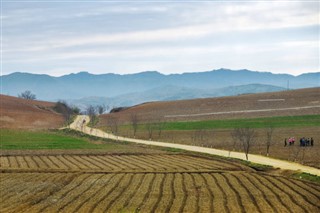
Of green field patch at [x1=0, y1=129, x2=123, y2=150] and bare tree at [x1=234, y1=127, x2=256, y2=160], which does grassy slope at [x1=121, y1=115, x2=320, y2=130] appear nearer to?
green field patch at [x1=0, y1=129, x2=123, y2=150]

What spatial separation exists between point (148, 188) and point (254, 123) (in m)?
61.6

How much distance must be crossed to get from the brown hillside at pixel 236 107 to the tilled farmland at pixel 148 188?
196ft

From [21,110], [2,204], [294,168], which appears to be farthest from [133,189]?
[21,110]

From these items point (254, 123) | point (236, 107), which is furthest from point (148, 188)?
point (236, 107)

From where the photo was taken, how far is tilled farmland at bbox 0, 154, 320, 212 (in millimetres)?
32125

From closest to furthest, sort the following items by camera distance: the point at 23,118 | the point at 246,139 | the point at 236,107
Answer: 1. the point at 246,139
2. the point at 236,107
3. the point at 23,118

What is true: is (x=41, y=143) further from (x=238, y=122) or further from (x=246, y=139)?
(x=238, y=122)

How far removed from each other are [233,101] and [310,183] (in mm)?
96383

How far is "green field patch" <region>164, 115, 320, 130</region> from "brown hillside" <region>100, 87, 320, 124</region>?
624 centimetres

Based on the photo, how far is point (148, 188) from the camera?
126 feet

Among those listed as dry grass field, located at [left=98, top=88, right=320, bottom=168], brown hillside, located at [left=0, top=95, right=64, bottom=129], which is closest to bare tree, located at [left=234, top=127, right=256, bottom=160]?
dry grass field, located at [left=98, top=88, right=320, bottom=168]

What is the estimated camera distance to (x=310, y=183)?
40.5 metres

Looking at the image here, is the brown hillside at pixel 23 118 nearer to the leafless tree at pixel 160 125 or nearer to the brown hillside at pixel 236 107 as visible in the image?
the brown hillside at pixel 236 107

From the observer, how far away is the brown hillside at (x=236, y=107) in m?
114
